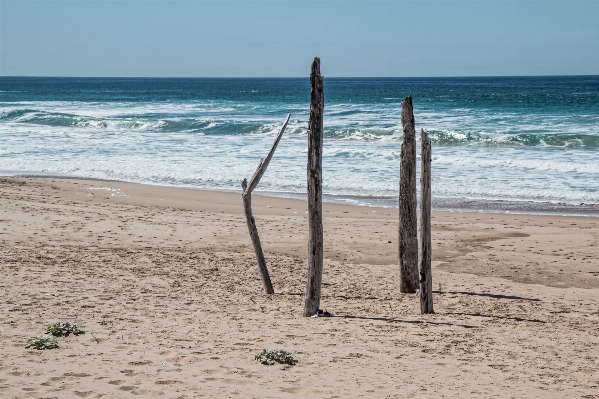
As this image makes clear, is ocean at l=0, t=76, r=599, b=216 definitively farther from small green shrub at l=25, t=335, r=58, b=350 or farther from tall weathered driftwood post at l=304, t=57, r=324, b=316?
small green shrub at l=25, t=335, r=58, b=350

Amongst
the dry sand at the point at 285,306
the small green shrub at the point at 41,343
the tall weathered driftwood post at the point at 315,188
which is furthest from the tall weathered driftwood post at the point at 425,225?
the small green shrub at the point at 41,343

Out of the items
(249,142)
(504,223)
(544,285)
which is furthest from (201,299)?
(249,142)

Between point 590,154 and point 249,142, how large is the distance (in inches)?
505

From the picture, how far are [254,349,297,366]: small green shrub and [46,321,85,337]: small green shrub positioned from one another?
1.69 metres

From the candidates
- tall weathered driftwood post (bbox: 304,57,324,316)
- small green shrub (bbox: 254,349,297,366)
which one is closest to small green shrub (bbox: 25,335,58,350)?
small green shrub (bbox: 254,349,297,366)

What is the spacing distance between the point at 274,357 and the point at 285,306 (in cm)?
224

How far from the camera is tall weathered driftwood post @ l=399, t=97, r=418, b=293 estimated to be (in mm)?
8070

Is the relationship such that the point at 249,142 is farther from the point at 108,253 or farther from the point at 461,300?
the point at 461,300

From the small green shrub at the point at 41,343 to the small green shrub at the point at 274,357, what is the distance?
1.65m

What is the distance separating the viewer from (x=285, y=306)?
7.76 m

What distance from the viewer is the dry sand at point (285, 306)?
16.9 ft

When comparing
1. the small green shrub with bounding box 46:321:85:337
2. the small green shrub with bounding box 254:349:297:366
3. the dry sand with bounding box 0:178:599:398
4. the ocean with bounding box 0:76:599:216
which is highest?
the ocean with bounding box 0:76:599:216
